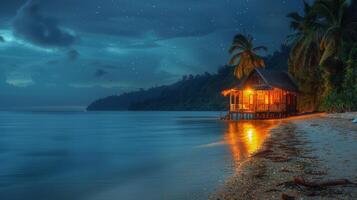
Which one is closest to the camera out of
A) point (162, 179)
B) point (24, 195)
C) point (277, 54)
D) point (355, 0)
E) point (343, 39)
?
point (24, 195)

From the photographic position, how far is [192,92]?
559 ft

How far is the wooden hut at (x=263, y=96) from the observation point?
40.8 m

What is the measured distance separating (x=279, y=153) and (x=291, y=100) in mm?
35837

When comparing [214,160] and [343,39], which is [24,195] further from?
[343,39]

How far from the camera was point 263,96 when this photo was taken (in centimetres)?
Result: 4347

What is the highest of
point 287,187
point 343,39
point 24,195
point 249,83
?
point 343,39

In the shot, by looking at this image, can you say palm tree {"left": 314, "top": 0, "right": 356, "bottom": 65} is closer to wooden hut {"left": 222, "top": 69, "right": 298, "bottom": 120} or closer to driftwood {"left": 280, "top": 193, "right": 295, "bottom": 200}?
wooden hut {"left": 222, "top": 69, "right": 298, "bottom": 120}

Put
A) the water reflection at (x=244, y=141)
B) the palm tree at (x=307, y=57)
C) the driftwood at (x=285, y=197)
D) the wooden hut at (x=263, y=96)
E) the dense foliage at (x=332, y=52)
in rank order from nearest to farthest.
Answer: the driftwood at (x=285, y=197) < the water reflection at (x=244, y=141) < the dense foliage at (x=332, y=52) < the palm tree at (x=307, y=57) < the wooden hut at (x=263, y=96)

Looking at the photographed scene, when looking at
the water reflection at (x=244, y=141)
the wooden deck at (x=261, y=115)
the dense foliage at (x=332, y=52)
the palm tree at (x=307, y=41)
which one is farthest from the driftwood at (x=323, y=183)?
the wooden deck at (x=261, y=115)

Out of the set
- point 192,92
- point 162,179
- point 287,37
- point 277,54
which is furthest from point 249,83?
point 192,92

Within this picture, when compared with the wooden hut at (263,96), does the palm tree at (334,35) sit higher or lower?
higher

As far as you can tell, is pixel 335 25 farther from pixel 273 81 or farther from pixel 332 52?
pixel 273 81

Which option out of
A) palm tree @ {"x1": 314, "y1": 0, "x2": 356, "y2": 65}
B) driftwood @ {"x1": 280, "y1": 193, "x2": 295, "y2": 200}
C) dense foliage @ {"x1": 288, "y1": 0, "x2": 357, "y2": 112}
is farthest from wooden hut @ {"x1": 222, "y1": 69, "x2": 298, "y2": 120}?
driftwood @ {"x1": 280, "y1": 193, "x2": 295, "y2": 200}

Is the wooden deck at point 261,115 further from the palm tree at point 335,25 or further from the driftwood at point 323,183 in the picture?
the driftwood at point 323,183
